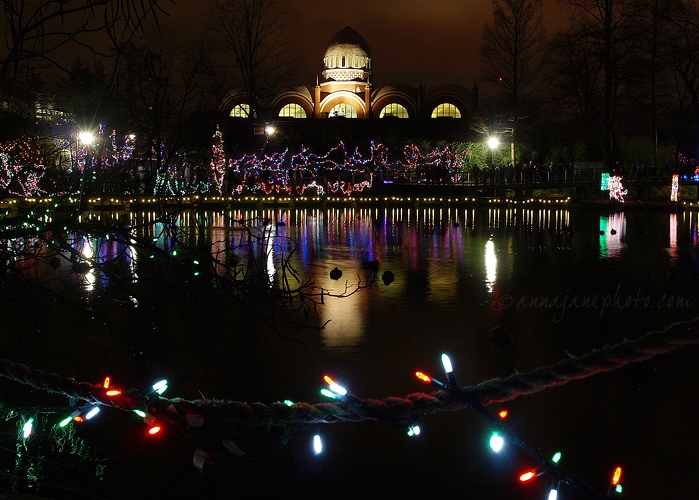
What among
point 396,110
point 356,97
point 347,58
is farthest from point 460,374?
point 347,58

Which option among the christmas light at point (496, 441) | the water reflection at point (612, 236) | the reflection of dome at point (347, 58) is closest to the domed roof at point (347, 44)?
the reflection of dome at point (347, 58)

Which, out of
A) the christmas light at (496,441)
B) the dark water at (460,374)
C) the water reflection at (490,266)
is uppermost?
the christmas light at (496,441)

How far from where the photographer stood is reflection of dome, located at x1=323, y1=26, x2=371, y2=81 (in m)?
90.1

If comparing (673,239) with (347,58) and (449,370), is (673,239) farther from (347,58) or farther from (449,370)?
(347,58)

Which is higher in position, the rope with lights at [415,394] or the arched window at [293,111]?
the arched window at [293,111]

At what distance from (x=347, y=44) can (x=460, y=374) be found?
3428 inches

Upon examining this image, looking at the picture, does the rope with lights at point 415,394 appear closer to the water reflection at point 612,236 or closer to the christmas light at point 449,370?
the christmas light at point 449,370

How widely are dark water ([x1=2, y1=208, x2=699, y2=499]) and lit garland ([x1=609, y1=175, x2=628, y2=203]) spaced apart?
780 inches

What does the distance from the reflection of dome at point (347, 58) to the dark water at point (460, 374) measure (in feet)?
255

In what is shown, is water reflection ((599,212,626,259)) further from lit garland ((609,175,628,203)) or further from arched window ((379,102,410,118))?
arched window ((379,102,410,118))

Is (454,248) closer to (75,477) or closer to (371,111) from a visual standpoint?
(75,477)

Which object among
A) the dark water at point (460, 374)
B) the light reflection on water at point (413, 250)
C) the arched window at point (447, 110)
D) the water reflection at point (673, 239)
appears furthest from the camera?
the arched window at point (447, 110)

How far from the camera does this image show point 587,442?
5305mm

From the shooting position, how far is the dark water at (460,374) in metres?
4.86
